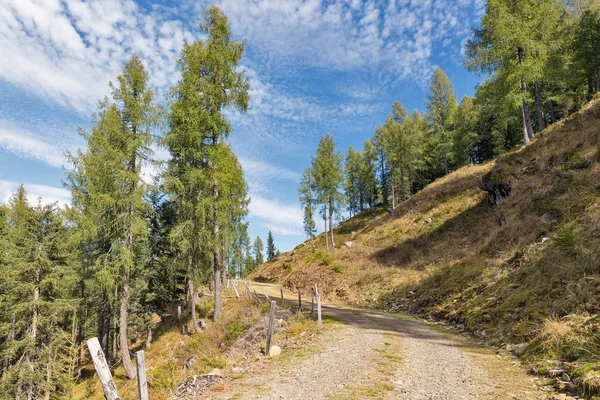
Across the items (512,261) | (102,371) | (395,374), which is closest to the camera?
(102,371)

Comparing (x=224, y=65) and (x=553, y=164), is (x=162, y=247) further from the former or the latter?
(x=553, y=164)

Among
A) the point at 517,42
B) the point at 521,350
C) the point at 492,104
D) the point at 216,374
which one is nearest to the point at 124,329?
the point at 216,374

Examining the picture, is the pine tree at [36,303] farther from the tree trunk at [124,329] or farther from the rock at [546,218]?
the rock at [546,218]

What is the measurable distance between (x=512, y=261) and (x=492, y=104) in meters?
35.8

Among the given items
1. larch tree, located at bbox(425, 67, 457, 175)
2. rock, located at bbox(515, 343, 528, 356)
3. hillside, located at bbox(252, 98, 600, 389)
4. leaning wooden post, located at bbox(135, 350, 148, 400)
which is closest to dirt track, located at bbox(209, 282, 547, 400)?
rock, located at bbox(515, 343, 528, 356)

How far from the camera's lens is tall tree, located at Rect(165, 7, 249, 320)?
16.2m

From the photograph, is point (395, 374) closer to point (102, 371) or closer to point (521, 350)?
point (521, 350)

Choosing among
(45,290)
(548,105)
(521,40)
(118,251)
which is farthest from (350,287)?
(548,105)

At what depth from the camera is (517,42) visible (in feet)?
78.9

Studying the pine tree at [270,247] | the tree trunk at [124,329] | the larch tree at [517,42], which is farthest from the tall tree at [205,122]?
the pine tree at [270,247]

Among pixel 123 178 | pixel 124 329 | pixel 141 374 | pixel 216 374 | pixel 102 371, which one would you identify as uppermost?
pixel 123 178

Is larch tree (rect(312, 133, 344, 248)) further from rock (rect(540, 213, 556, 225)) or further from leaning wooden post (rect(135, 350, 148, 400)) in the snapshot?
leaning wooden post (rect(135, 350, 148, 400))

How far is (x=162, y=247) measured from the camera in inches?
982

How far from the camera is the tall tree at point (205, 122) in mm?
16219
